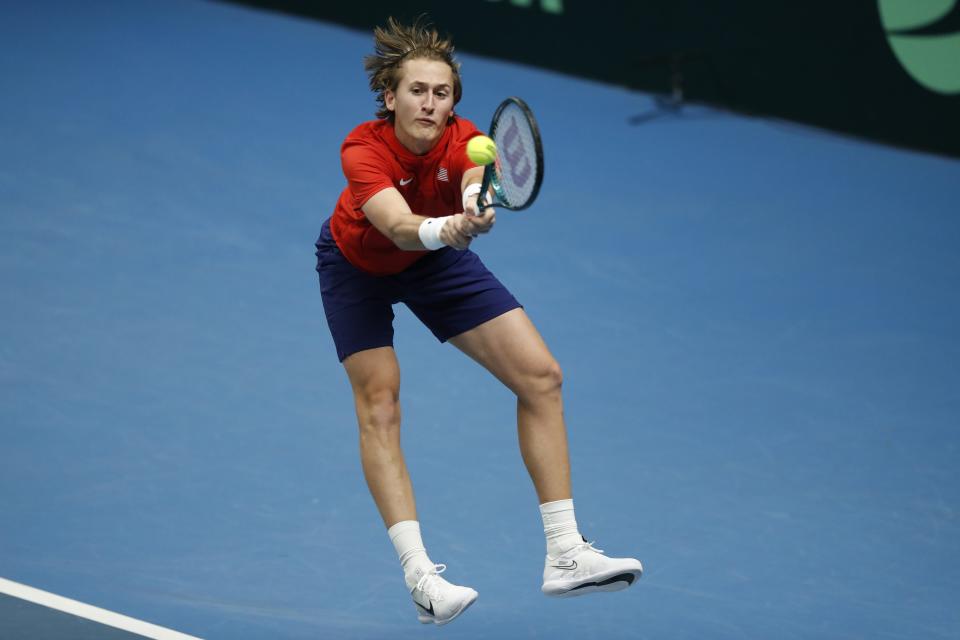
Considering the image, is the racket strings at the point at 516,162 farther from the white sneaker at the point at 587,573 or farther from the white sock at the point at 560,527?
the white sneaker at the point at 587,573

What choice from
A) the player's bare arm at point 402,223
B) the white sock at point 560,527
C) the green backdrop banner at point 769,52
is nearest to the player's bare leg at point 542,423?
the white sock at point 560,527

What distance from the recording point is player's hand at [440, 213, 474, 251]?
4770 mm

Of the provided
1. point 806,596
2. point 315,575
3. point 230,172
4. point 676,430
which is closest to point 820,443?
point 676,430

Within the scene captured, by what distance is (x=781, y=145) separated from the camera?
1200 centimetres

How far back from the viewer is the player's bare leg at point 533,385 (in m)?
5.46

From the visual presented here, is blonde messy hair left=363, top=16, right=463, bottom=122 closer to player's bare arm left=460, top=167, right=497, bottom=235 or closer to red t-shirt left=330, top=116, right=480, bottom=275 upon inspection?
red t-shirt left=330, top=116, right=480, bottom=275

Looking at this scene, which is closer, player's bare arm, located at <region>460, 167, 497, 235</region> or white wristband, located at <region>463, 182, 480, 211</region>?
player's bare arm, located at <region>460, 167, 497, 235</region>

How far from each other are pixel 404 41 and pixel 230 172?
6161 millimetres

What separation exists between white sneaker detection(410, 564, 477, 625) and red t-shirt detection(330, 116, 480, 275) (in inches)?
46.6

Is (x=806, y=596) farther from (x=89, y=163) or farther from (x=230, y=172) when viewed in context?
(x=89, y=163)

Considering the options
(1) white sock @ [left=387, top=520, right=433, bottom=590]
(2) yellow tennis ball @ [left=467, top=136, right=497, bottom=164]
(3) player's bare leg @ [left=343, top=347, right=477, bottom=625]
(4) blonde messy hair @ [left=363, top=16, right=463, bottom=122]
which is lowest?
(1) white sock @ [left=387, top=520, right=433, bottom=590]

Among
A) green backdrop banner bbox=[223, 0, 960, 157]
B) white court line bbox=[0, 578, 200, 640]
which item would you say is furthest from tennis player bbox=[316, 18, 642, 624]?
green backdrop banner bbox=[223, 0, 960, 157]

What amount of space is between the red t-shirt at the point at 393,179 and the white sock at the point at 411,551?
98 cm

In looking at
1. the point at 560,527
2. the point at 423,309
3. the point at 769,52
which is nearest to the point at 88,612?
the point at 423,309
